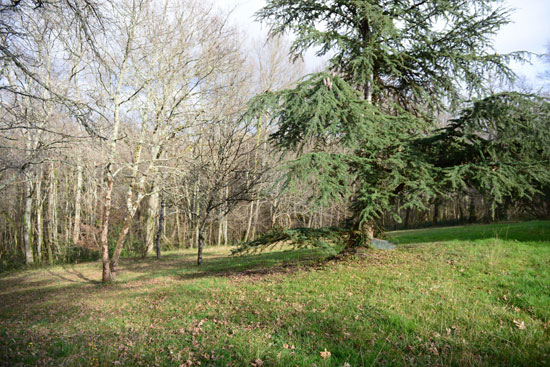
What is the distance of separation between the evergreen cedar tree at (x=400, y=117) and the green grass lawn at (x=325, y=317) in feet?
4.55

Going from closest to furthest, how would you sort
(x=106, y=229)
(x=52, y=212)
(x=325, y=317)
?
1. (x=325, y=317)
2. (x=106, y=229)
3. (x=52, y=212)

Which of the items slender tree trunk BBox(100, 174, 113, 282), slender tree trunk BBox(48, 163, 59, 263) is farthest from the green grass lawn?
slender tree trunk BBox(48, 163, 59, 263)

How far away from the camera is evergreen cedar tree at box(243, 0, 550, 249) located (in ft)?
19.6

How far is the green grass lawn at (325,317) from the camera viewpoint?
3.48 m

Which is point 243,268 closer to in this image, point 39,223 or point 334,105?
point 334,105

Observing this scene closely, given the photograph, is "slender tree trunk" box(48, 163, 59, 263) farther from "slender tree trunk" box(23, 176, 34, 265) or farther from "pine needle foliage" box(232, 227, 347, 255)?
"pine needle foliage" box(232, 227, 347, 255)

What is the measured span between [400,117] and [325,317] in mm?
4599

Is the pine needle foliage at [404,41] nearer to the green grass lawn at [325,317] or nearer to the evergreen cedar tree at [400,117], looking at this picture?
the evergreen cedar tree at [400,117]

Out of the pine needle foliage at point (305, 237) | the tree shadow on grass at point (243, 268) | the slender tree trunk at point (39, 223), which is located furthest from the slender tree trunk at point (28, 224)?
the pine needle foliage at point (305, 237)

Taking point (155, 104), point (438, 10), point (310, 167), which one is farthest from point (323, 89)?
point (155, 104)

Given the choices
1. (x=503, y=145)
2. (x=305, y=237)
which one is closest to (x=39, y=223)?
(x=305, y=237)

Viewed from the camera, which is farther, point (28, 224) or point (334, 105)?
point (28, 224)

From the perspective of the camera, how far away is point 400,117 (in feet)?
22.4

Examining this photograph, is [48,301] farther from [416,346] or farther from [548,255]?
[548,255]
